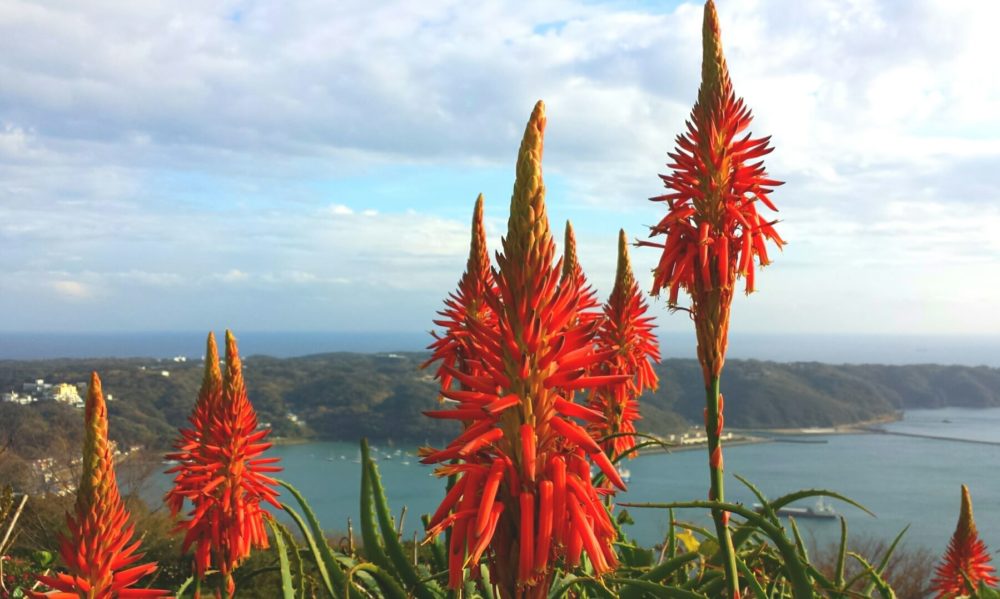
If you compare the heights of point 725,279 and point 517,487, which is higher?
point 725,279

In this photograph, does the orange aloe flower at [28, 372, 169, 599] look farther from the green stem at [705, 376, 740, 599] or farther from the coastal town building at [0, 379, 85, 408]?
the coastal town building at [0, 379, 85, 408]

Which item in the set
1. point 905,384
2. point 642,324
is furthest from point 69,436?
point 905,384

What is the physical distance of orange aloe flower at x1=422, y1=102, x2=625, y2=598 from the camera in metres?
1.85

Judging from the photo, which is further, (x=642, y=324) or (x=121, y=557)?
(x=642, y=324)

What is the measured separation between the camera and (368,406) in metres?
78.4

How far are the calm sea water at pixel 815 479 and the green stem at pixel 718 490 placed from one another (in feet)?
155

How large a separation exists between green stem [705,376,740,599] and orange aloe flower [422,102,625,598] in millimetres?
941

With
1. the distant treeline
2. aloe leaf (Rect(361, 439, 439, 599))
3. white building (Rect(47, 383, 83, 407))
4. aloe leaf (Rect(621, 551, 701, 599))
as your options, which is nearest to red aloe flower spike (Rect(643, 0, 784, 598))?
aloe leaf (Rect(621, 551, 701, 599))

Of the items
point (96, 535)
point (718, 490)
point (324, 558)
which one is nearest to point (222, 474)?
point (324, 558)

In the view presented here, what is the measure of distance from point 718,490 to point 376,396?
7870cm

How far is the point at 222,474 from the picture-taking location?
14.8 feet

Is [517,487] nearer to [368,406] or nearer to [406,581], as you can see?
[406,581]

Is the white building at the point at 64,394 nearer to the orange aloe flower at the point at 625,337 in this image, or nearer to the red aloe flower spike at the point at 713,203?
the orange aloe flower at the point at 625,337

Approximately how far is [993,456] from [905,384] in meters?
45.1
